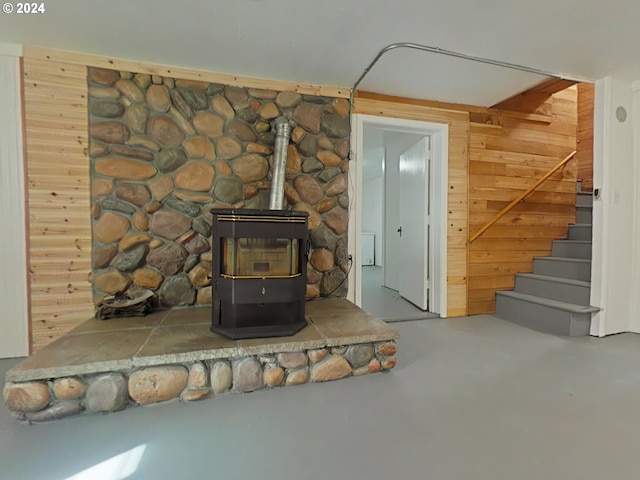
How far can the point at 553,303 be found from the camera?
8.98ft

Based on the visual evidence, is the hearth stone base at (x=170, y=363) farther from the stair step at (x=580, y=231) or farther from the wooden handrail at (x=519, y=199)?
the stair step at (x=580, y=231)

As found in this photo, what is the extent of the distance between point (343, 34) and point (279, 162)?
3.15ft

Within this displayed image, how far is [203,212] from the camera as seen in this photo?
7.86 feet

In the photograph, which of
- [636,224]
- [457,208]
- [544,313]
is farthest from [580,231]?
[457,208]

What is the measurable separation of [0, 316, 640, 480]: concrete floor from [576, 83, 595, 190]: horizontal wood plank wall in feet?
9.19

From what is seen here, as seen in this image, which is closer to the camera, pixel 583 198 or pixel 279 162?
pixel 279 162

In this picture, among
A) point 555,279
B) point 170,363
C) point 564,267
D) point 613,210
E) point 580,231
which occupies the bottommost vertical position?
point 170,363

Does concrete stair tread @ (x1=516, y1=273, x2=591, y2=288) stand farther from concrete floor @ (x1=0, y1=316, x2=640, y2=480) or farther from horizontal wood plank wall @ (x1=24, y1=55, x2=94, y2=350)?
horizontal wood plank wall @ (x1=24, y1=55, x2=94, y2=350)

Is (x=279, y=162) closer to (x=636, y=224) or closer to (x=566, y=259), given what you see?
(x=566, y=259)

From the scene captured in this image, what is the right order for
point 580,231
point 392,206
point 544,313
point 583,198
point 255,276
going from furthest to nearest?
point 392,206
point 583,198
point 580,231
point 544,313
point 255,276

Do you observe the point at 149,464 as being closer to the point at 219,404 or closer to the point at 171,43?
the point at 219,404

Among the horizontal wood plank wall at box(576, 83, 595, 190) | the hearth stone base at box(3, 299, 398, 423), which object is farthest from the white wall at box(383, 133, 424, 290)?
the hearth stone base at box(3, 299, 398, 423)

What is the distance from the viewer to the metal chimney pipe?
7.48ft

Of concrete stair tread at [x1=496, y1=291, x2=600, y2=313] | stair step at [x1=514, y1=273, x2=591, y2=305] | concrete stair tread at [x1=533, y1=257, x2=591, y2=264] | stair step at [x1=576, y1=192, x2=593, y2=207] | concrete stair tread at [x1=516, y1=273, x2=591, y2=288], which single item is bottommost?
concrete stair tread at [x1=496, y1=291, x2=600, y2=313]
